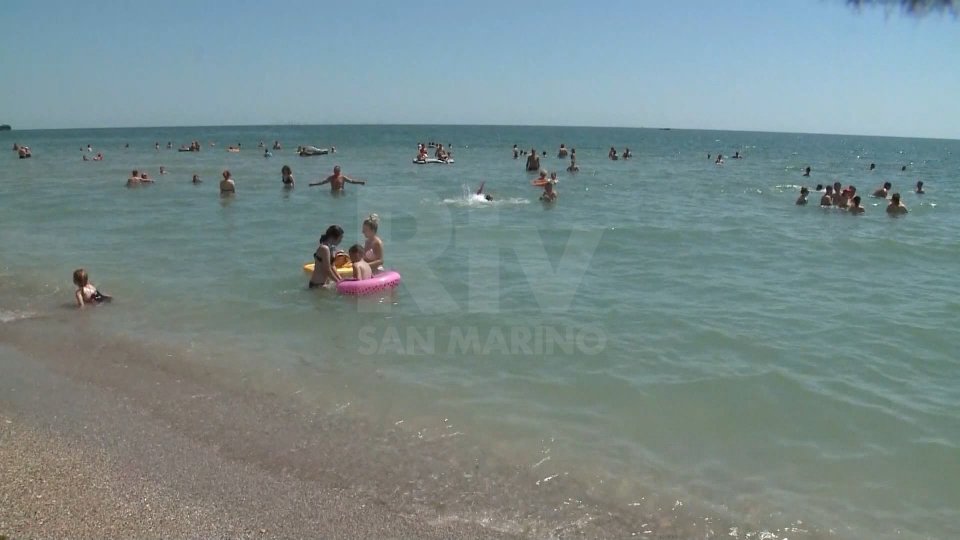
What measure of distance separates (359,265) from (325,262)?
41 cm

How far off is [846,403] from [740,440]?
125 centimetres

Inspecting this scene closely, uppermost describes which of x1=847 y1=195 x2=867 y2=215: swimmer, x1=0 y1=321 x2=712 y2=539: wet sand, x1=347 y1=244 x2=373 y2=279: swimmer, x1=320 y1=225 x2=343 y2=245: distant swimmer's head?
x1=320 y1=225 x2=343 y2=245: distant swimmer's head

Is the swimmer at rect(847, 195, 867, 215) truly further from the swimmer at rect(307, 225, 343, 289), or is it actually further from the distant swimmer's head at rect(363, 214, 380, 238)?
the swimmer at rect(307, 225, 343, 289)

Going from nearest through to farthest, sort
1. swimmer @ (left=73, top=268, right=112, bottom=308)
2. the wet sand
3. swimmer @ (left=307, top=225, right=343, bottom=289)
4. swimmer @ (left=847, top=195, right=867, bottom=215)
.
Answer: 1. the wet sand
2. swimmer @ (left=73, top=268, right=112, bottom=308)
3. swimmer @ (left=307, top=225, right=343, bottom=289)
4. swimmer @ (left=847, top=195, right=867, bottom=215)

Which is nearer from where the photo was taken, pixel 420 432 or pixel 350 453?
pixel 350 453

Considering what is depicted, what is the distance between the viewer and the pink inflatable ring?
8.68m

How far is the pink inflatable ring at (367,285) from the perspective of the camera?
342 inches

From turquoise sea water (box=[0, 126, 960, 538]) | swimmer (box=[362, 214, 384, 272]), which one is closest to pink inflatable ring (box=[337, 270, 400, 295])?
turquoise sea water (box=[0, 126, 960, 538])

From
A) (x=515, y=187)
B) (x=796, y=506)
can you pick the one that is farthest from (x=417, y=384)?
(x=515, y=187)

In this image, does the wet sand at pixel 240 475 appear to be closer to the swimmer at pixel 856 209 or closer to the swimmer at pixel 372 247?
the swimmer at pixel 372 247

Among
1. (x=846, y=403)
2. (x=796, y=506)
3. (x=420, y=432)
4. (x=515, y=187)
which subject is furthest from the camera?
(x=515, y=187)

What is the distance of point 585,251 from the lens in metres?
12.3

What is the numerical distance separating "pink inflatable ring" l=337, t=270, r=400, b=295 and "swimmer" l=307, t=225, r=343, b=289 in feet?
0.65

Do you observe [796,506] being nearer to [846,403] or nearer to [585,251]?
[846,403]
